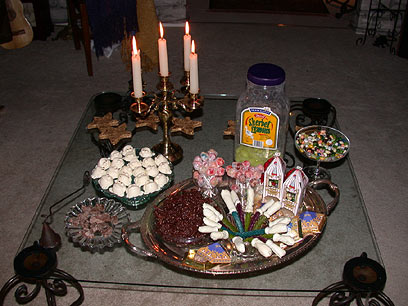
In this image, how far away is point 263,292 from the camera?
1.69 m

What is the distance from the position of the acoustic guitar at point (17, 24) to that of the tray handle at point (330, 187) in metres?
2.55

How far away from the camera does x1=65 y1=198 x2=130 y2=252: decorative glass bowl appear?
175 centimetres

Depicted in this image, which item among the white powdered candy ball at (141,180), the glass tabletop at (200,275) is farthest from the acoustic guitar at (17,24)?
the white powdered candy ball at (141,180)

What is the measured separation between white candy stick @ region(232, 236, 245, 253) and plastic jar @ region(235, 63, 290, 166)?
456 millimetres

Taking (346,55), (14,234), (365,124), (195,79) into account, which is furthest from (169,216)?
(346,55)

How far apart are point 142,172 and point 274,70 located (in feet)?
2.26

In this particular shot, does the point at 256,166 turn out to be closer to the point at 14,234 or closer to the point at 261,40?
the point at 14,234

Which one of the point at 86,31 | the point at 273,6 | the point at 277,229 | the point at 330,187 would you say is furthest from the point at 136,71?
the point at 273,6

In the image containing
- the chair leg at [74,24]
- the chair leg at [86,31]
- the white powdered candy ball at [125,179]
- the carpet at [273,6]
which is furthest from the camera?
the carpet at [273,6]

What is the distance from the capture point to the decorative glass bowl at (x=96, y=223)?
175 centimetres

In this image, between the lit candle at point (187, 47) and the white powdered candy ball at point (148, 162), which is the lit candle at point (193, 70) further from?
the white powdered candy ball at point (148, 162)

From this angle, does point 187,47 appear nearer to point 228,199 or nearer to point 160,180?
point 160,180

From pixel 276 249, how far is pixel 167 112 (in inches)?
33.8

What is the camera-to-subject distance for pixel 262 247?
164 centimetres
